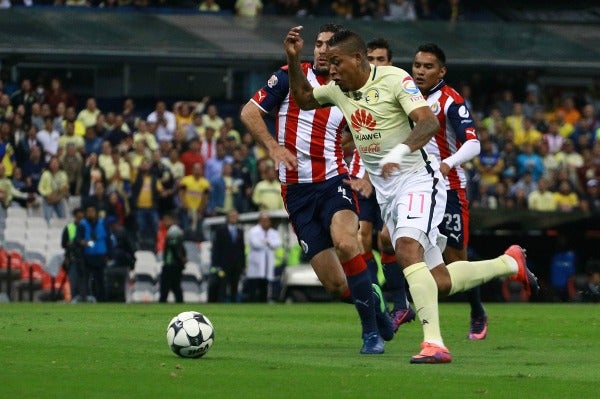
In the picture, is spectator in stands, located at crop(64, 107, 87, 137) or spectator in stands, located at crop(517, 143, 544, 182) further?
spectator in stands, located at crop(517, 143, 544, 182)

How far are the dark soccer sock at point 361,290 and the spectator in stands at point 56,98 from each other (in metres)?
19.8

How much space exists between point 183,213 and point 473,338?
15653mm

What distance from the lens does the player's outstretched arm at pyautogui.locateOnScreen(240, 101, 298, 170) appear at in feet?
37.9

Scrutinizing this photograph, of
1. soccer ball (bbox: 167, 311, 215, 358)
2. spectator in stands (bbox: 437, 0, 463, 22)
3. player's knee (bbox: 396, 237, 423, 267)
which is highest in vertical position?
player's knee (bbox: 396, 237, 423, 267)

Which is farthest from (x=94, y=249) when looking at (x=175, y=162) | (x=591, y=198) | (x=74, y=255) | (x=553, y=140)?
(x=553, y=140)

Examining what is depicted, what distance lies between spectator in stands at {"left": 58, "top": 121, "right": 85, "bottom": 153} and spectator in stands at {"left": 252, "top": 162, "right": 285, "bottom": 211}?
357 centimetres

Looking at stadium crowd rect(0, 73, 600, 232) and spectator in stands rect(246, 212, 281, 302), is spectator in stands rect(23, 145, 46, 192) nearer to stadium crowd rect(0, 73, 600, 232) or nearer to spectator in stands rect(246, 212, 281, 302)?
stadium crowd rect(0, 73, 600, 232)

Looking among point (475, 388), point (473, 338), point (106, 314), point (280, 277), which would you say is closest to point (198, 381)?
point (475, 388)

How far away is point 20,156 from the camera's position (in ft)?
96.2

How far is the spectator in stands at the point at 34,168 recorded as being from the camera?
28.8 metres

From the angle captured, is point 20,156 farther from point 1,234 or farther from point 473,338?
point 473,338

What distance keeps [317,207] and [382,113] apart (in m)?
1.82

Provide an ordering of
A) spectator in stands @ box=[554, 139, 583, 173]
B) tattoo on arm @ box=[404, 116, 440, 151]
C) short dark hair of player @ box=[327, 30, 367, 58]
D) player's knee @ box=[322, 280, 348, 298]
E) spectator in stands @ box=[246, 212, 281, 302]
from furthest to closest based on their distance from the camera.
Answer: spectator in stands @ box=[554, 139, 583, 173]
spectator in stands @ box=[246, 212, 281, 302]
player's knee @ box=[322, 280, 348, 298]
short dark hair of player @ box=[327, 30, 367, 58]
tattoo on arm @ box=[404, 116, 440, 151]

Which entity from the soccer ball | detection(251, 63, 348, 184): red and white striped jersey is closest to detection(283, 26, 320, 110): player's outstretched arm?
detection(251, 63, 348, 184): red and white striped jersey
